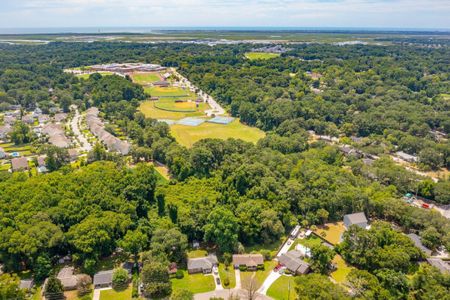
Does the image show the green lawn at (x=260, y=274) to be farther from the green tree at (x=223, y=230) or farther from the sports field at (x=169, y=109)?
the sports field at (x=169, y=109)

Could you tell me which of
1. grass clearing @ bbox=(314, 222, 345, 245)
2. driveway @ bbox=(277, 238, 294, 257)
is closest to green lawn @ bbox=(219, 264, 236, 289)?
driveway @ bbox=(277, 238, 294, 257)

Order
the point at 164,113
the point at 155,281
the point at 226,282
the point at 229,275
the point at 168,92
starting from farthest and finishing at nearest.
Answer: the point at 168,92 → the point at 164,113 → the point at 229,275 → the point at 226,282 → the point at 155,281

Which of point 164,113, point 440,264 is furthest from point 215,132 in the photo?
A: point 440,264

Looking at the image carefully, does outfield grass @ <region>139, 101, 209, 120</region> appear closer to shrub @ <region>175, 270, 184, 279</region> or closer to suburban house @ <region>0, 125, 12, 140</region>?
suburban house @ <region>0, 125, 12, 140</region>

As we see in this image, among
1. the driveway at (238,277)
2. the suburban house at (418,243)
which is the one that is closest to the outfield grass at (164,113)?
the driveway at (238,277)

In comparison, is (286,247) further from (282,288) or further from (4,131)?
(4,131)
